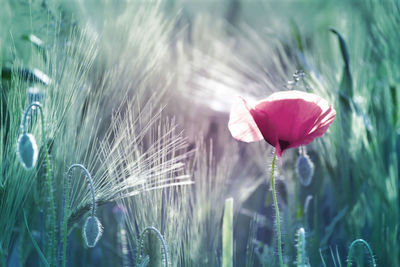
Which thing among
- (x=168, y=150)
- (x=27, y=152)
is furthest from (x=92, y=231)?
(x=168, y=150)

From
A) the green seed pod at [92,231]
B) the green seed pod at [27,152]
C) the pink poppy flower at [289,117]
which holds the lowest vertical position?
the green seed pod at [92,231]

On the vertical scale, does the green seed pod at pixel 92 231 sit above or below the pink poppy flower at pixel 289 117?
below

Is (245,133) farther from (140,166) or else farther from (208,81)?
(208,81)

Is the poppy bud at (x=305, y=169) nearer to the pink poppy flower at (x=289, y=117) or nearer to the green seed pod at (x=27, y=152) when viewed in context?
the pink poppy flower at (x=289, y=117)

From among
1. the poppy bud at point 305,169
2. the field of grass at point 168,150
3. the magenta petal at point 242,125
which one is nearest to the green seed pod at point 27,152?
the field of grass at point 168,150

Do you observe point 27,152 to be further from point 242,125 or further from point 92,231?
point 242,125

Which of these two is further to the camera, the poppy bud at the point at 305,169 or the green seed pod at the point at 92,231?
the poppy bud at the point at 305,169

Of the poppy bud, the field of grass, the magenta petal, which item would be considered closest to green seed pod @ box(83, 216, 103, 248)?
the field of grass

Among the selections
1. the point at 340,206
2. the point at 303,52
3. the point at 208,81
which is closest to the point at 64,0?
the point at 208,81

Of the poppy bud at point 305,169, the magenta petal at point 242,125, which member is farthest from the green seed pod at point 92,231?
the poppy bud at point 305,169
